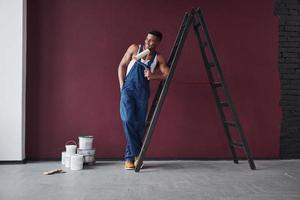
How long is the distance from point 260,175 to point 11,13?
3196 millimetres

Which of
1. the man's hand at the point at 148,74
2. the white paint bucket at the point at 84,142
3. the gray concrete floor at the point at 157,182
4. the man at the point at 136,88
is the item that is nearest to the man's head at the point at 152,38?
the man at the point at 136,88

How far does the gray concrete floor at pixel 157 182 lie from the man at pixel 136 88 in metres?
0.30

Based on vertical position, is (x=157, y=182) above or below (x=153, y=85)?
below

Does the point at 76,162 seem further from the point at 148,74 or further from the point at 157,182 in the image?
the point at 148,74

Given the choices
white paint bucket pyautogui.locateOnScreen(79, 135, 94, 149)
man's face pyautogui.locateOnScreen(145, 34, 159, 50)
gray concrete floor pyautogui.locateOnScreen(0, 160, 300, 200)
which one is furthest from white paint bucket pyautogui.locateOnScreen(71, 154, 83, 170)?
man's face pyautogui.locateOnScreen(145, 34, 159, 50)

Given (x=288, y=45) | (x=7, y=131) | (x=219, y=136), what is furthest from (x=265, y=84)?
(x=7, y=131)

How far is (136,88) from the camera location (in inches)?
140

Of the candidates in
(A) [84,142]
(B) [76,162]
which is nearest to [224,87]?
(A) [84,142]

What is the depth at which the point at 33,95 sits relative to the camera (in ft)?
12.9

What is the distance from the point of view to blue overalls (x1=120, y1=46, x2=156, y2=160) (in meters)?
3.54

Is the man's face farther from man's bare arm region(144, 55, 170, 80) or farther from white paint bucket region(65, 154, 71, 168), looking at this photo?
white paint bucket region(65, 154, 71, 168)

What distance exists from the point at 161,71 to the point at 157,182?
4.29 feet

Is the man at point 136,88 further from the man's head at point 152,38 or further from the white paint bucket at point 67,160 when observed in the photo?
the white paint bucket at point 67,160

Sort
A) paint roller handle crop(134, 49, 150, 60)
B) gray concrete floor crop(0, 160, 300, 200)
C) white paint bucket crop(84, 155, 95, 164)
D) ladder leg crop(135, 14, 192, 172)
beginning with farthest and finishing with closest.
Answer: white paint bucket crop(84, 155, 95, 164), paint roller handle crop(134, 49, 150, 60), ladder leg crop(135, 14, 192, 172), gray concrete floor crop(0, 160, 300, 200)
